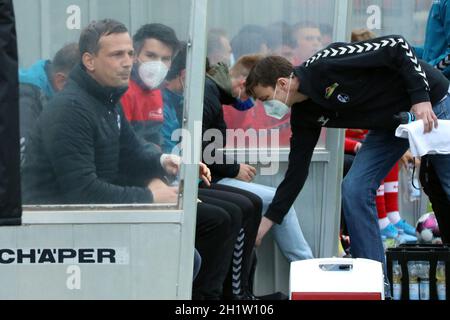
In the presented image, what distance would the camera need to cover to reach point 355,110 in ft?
18.2

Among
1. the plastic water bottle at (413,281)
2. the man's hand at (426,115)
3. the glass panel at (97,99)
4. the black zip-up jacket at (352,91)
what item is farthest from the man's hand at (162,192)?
the plastic water bottle at (413,281)

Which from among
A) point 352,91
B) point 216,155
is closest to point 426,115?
point 352,91

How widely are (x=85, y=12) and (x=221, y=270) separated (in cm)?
153

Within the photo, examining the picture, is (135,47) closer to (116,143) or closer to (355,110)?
(116,143)

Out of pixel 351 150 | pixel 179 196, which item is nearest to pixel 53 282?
pixel 179 196

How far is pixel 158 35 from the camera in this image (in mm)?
4434

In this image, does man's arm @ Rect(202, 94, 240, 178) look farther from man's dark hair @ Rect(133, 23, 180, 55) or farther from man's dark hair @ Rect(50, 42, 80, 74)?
man's dark hair @ Rect(50, 42, 80, 74)

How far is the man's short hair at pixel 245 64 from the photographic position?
5852mm

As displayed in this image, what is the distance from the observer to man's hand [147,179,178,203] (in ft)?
14.5

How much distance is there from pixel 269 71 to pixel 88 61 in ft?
4.67

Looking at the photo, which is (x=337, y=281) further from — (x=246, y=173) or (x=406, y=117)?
(x=246, y=173)

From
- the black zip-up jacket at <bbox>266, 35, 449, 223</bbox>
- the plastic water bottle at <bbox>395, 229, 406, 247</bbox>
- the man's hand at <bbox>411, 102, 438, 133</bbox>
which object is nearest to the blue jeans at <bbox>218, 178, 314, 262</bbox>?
the black zip-up jacket at <bbox>266, 35, 449, 223</bbox>

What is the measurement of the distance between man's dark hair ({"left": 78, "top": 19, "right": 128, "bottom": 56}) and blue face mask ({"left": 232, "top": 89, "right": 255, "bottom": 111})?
160cm

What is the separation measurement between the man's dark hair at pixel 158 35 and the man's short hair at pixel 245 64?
1.43 meters
